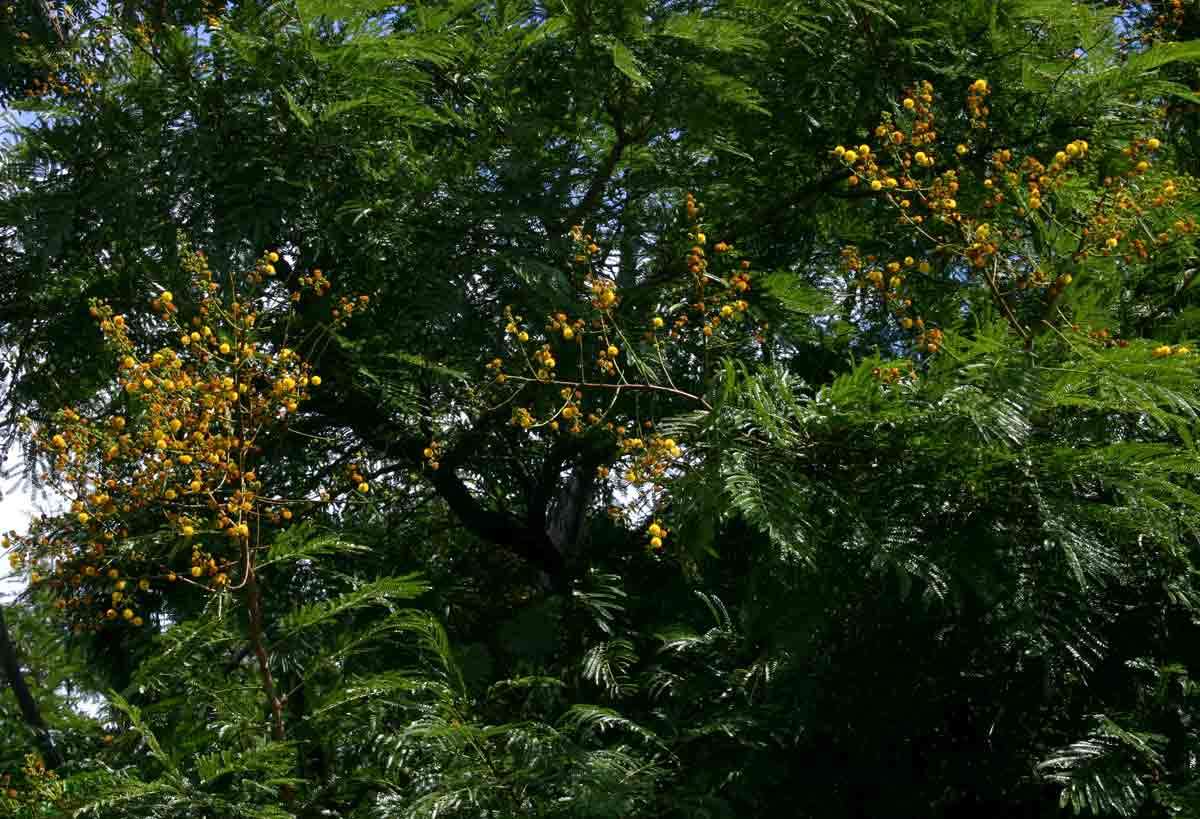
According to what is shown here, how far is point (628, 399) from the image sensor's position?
3791mm

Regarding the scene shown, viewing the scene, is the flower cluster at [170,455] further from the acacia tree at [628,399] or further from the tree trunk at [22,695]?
the tree trunk at [22,695]

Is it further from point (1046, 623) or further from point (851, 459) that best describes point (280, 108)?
point (1046, 623)

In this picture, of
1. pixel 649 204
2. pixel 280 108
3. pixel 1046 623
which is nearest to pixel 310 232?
pixel 280 108

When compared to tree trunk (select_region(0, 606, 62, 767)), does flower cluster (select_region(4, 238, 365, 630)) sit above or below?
above

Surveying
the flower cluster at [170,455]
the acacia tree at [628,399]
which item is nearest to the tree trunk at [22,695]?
the acacia tree at [628,399]

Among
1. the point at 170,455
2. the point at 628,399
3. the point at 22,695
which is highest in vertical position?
the point at 628,399

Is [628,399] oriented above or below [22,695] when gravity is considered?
above

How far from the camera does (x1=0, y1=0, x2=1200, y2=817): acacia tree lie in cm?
268

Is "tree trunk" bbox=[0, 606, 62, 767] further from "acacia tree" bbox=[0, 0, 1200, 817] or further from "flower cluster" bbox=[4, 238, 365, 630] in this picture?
"flower cluster" bbox=[4, 238, 365, 630]

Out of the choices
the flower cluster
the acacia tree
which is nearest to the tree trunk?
the acacia tree

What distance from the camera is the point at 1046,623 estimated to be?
9.91 ft

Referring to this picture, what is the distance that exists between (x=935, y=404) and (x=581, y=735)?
130 cm

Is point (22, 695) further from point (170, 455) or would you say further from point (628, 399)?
point (628, 399)

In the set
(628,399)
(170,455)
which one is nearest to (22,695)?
(170,455)
